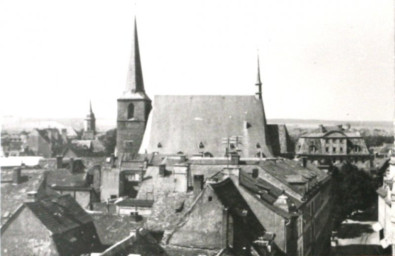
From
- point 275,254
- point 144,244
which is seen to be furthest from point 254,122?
point 144,244

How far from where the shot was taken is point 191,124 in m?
75.2

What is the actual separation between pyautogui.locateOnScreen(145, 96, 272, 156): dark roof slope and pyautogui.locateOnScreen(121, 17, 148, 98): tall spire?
3712 millimetres

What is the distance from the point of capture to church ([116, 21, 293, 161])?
2876 inches

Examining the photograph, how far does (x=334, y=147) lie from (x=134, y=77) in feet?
163

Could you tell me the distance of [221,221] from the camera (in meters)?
28.2

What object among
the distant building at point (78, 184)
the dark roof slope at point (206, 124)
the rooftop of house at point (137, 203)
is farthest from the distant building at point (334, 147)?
the rooftop of house at point (137, 203)

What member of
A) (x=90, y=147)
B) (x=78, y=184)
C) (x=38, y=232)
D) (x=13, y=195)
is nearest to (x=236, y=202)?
(x=38, y=232)

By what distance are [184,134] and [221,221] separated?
153 feet

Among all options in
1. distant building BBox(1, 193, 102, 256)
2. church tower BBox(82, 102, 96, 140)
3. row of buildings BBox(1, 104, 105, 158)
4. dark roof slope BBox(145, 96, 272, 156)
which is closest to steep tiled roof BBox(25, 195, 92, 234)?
distant building BBox(1, 193, 102, 256)

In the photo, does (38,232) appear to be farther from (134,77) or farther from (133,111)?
(134,77)

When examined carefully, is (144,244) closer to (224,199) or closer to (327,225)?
(224,199)

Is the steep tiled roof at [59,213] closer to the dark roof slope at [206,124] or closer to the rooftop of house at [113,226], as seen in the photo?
the rooftop of house at [113,226]

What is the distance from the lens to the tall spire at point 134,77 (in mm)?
78250

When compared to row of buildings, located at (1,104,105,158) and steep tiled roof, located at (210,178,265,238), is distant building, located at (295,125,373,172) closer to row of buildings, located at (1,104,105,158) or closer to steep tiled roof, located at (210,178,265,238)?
row of buildings, located at (1,104,105,158)
